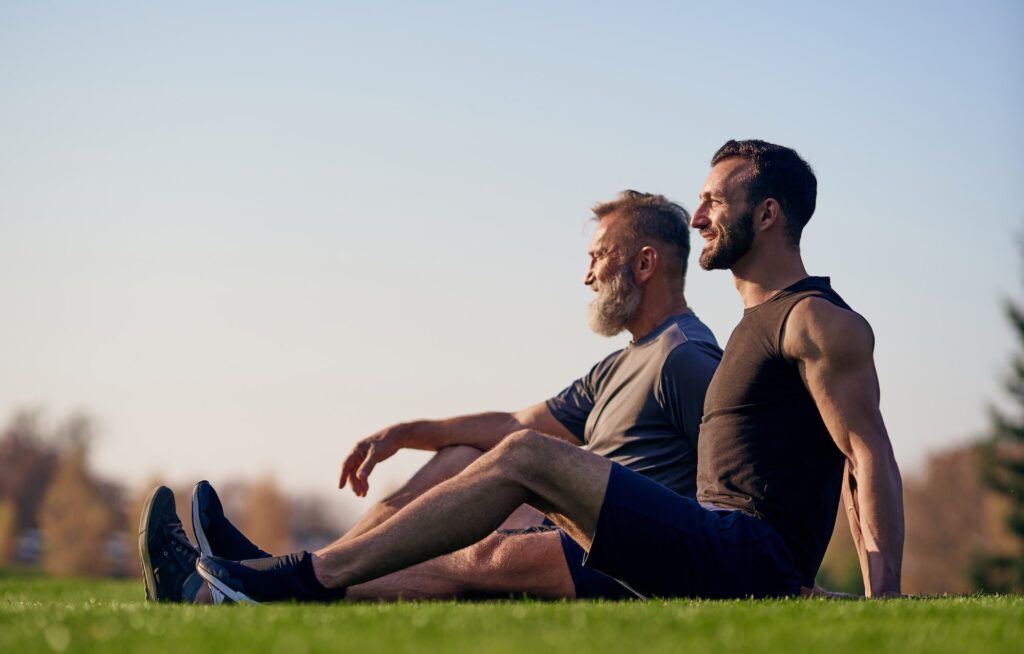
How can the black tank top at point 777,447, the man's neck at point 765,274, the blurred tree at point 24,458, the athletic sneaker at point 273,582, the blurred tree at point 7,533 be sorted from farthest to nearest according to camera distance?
the blurred tree at point 24,458, the blurred tree at point 7,533, the man's neck at point 765,274, the black tank top at point 777,447, the athletic sneaker at point 273,582

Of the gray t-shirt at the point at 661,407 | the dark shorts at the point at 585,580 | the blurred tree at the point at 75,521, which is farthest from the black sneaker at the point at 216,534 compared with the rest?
the blurred tree at the point at 75,521

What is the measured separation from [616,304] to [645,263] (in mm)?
360

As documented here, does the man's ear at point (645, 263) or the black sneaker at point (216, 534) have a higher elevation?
Result: the man's ear at point (645, 263)

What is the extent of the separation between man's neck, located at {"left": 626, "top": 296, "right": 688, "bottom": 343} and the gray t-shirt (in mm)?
379

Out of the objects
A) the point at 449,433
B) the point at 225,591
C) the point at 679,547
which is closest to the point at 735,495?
the point at 679,547

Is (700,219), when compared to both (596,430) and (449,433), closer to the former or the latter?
(596,430)

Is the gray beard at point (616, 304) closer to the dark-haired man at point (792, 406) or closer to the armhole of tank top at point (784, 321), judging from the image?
the dark-haired man at point (792, 406)

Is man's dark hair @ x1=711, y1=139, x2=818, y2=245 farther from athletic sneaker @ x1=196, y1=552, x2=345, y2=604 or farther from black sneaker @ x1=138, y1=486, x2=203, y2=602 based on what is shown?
black sneaker @ x1=138, y1=486, x2=203, y2=602

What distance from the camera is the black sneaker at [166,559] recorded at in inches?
218

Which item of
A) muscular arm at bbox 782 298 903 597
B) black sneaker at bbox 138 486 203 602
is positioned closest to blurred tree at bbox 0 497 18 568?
black sneaker at bbox 138 486 203 602

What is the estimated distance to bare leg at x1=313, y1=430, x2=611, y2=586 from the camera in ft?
15.8

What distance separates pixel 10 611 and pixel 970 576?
35.1 meters

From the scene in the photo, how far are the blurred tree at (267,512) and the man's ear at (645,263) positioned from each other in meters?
48.8

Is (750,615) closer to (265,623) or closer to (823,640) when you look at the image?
(823,640)
